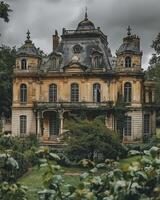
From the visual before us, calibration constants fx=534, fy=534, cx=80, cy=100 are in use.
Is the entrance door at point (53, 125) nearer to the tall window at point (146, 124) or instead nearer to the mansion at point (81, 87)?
the mansion at point (81, 87)

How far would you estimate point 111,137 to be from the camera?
3709 cm

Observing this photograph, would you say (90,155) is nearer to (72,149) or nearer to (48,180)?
(72,149)

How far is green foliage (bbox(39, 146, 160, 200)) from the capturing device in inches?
154

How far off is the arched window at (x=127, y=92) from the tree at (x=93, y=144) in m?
11.6

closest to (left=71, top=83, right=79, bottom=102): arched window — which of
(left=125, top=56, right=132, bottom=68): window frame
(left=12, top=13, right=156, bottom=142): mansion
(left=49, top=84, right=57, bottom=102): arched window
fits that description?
(left=12, top=13, right=156, bottom=142): mansion

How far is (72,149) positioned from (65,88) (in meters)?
14.2

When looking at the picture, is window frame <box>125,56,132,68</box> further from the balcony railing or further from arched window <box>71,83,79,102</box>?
arched window <box>71,83,79,102</box>

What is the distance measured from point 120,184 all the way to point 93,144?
32.6 metres

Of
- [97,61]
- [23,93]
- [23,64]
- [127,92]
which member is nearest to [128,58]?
[97,61]

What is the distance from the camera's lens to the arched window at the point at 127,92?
49.2 metres

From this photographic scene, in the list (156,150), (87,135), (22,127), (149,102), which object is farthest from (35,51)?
(156,150)

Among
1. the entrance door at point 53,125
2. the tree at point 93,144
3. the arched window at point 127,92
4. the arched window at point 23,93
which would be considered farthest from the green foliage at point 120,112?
the tree at point 93,144

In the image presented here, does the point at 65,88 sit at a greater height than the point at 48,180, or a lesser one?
greater

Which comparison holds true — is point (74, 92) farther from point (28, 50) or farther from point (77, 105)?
point (28, 50)
